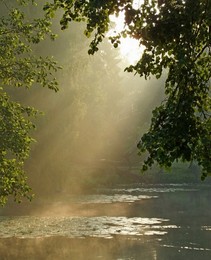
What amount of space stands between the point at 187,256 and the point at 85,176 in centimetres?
3688

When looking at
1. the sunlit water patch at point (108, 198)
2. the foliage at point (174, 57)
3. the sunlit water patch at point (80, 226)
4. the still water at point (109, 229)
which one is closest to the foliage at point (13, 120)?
the still water at point (109, 229)

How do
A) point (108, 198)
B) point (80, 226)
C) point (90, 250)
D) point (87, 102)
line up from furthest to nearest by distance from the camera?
point (87, 102)
point (108, 198)
point (80, 226)
point (90, 250)

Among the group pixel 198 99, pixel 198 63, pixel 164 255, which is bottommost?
pixel 164 255

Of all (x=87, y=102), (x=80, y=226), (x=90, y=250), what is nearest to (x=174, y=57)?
(x=90, y=250)

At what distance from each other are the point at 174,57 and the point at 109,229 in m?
19.1

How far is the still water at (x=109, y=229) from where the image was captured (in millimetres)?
19772

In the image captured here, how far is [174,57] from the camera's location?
289 inches

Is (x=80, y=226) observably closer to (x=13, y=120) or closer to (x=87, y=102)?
(x=13, y=120)

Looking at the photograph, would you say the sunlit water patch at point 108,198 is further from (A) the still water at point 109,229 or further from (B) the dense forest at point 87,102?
(B) the dense forest at point 87,102

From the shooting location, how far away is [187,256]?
19250 mm

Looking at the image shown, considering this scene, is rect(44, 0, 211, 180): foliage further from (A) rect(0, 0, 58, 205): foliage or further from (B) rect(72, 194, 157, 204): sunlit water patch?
(B) rect(72, 194, 157, 204): sunlit water patch

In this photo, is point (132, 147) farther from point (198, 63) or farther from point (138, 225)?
point (198, 63)

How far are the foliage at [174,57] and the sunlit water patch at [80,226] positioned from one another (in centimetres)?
1660

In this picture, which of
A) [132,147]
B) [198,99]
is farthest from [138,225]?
[132,147]
